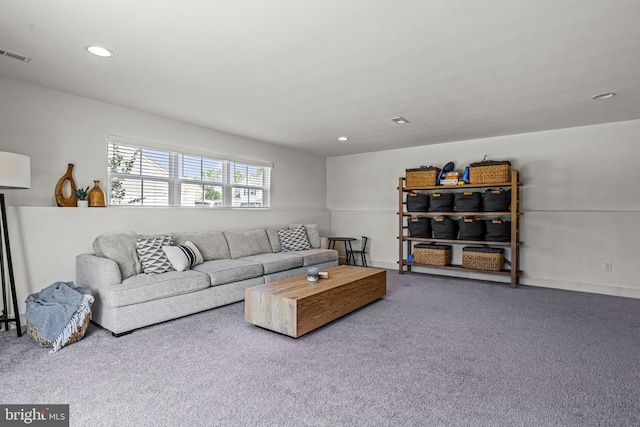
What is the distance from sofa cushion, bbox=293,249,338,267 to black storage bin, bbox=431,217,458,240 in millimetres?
1751

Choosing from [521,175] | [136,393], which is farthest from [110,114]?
[521,175]

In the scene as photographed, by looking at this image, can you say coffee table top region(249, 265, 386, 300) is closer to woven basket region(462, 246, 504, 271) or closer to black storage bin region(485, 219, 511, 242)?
woven basket region(462, 246, 504, 271)

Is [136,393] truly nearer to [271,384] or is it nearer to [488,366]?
[271,384]

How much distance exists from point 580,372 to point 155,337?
329 cm

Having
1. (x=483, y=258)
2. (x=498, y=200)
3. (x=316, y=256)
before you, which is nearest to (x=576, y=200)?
(x=498, y=200)

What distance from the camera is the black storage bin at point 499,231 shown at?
4938 millimetres

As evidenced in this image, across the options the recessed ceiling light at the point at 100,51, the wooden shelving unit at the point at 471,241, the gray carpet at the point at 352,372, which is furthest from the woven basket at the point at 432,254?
the recessed ceiling light at the point at 100,51

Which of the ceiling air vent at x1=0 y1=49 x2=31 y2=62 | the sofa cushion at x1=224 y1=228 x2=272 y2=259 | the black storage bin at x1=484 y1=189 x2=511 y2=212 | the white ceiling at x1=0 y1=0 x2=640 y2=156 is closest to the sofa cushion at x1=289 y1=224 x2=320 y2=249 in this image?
the sofa cushion at x1=224 y1=228 x2=272 y2=259

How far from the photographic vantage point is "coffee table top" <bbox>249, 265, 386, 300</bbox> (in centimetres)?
307

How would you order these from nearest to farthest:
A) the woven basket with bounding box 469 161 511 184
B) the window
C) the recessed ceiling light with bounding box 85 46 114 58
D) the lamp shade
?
the recessed ceiling light with bounding box 85 46 114 58 < the lamp shade < the window < the woven basket with bounding box 469 161 511 184

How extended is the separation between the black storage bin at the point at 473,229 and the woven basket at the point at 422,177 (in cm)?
82

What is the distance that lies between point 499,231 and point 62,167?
18.5 feet

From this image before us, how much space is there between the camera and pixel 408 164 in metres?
6.24

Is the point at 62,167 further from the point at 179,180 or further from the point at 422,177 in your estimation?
the point at 422,177
